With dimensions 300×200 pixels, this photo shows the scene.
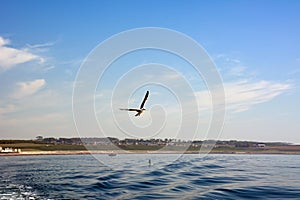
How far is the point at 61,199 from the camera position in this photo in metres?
30.6

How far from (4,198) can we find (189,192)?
18.2 m

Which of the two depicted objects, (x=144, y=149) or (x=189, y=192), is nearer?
(x=189, y=192)

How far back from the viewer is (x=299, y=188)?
40312 mm

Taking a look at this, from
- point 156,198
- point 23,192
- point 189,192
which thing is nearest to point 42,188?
point 23,192

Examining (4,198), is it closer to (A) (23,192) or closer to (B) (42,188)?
(A) (23,192)

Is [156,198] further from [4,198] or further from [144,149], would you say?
[144,149]

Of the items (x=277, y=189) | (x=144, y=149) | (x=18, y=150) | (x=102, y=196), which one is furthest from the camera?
(x=144, y=149)

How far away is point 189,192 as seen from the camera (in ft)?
117

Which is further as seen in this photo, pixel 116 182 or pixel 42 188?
pixel 116 182

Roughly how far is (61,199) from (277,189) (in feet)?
80.7

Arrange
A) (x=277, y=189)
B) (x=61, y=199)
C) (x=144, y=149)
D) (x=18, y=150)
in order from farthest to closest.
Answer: (x=144, y=149)
(x=18, y=150)
(x=277, y=189)
(x=61, y=199)

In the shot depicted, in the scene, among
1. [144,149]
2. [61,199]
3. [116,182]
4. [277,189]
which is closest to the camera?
[61,199]

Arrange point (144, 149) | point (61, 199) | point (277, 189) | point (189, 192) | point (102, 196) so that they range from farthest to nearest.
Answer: point (144, 149) < point (277, 189) < point (189, 192) < point (102, 196) < point (61, 199)

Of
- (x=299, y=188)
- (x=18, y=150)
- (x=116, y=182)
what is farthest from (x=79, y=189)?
(x=18, y=150)
